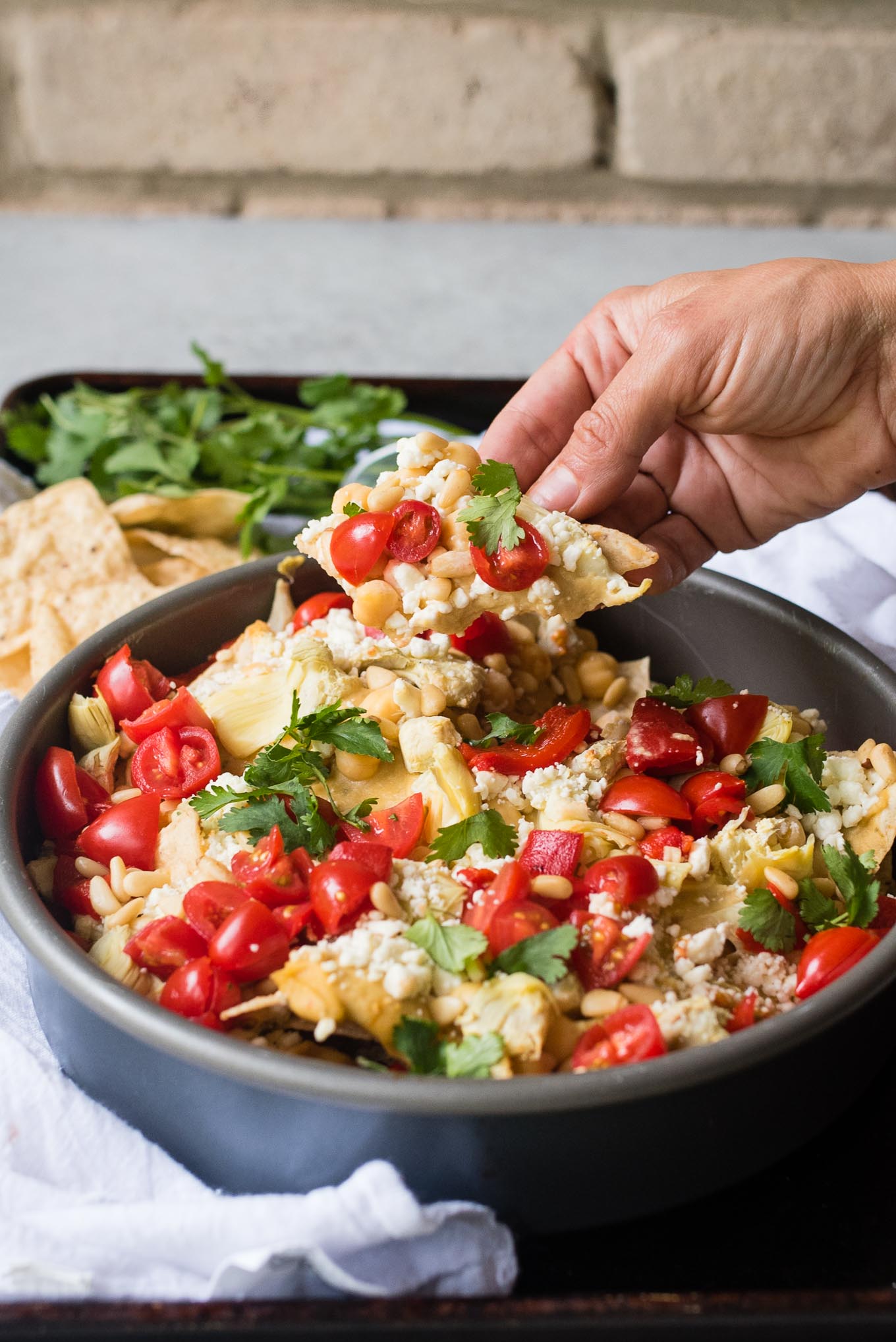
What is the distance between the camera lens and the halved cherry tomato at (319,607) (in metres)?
2.32

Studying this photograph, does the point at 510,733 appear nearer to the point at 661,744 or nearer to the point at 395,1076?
the point at 661,744

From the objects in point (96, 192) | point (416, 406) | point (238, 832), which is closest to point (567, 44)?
point (96, 192)

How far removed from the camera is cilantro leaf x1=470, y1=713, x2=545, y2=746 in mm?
2029

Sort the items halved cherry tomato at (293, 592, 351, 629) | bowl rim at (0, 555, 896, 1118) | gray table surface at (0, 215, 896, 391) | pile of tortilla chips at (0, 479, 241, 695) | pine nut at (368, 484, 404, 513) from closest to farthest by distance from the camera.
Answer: bowl rim at (0, 555, 896, 1118)
pine nut at (368, 484, 404, 513)
halved cherry tomato at (293, 592, 351, 629)
pile of tortilla chips at (0, 479, 241, 695)
gray table surface at (0, 215, 896, 391)

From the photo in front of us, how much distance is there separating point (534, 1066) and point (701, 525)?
1.35 m

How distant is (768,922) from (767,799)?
10.3 inches

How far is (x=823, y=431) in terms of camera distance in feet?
7.88

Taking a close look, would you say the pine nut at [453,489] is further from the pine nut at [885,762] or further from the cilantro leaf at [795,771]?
the pine nut at [885,762]

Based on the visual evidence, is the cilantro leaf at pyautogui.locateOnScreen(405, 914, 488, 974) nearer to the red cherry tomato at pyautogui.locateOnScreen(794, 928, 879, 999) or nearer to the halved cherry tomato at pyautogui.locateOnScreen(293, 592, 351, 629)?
the red cherry tomato at pyautogui.locateOnScreen(794, 928, 879, 999)

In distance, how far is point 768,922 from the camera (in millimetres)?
1704

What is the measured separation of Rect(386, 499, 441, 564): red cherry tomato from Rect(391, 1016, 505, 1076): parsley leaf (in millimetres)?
677

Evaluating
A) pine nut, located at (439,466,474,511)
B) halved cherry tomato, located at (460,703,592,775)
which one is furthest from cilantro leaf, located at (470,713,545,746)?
pine nut, located at (439,466,474,511)

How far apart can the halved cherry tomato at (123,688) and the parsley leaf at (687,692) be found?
840mm

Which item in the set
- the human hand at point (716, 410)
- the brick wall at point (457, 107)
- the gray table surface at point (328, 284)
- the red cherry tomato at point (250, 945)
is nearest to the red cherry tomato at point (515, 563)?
the human hand at point (716, 410)
